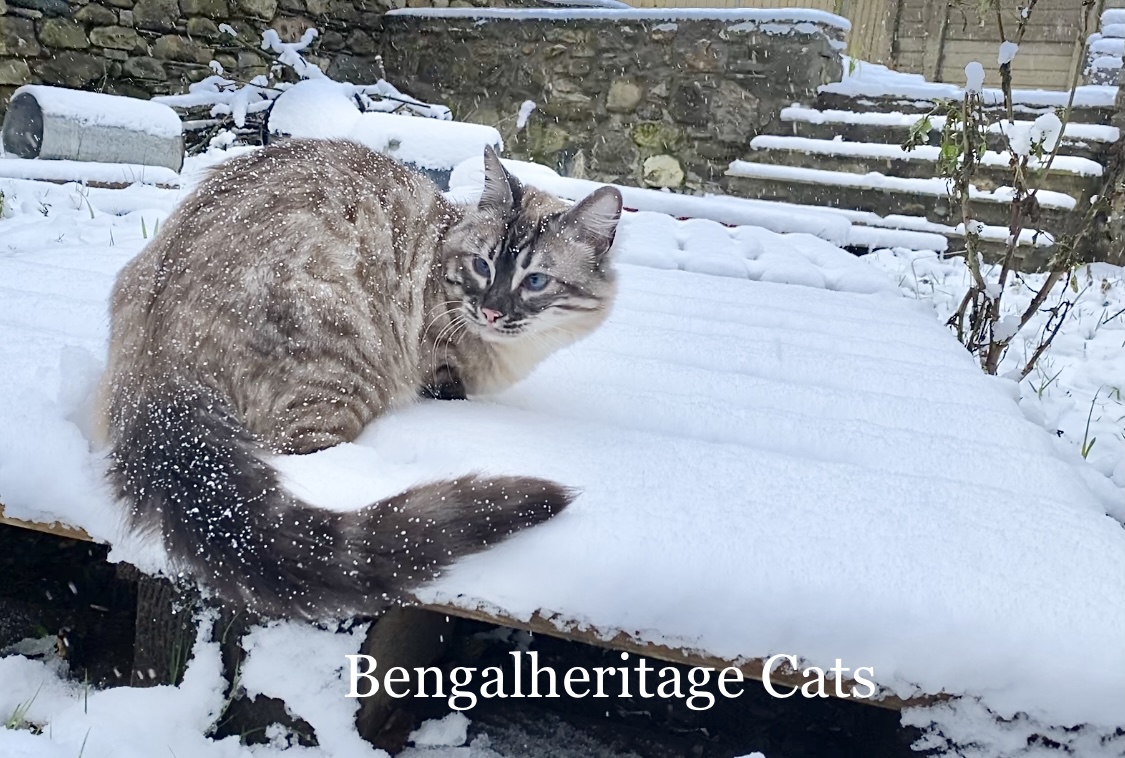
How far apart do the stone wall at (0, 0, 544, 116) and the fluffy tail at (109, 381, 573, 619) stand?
545 cm

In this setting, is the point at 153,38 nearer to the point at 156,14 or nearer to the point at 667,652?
the point at 156,14

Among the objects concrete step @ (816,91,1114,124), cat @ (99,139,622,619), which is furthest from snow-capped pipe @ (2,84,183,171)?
concrete step @ (816,91,1114,124)

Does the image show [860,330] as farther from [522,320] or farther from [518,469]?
[518,469]

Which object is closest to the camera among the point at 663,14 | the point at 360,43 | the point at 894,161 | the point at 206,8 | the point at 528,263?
the point at 528,263

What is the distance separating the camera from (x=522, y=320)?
1.82 meters

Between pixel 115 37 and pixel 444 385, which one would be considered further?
pixel 115 37

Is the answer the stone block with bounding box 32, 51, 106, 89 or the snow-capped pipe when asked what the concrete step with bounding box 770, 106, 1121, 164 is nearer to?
the snow-capped pipe

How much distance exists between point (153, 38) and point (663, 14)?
411 cm

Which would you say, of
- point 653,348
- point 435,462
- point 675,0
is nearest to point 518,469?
point 435,462

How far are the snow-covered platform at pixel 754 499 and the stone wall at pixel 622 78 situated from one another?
192 inches

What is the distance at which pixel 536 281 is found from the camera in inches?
73.6

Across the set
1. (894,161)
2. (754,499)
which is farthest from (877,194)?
(754,499)

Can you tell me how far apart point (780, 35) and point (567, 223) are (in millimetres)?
5426

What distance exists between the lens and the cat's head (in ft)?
5.99
